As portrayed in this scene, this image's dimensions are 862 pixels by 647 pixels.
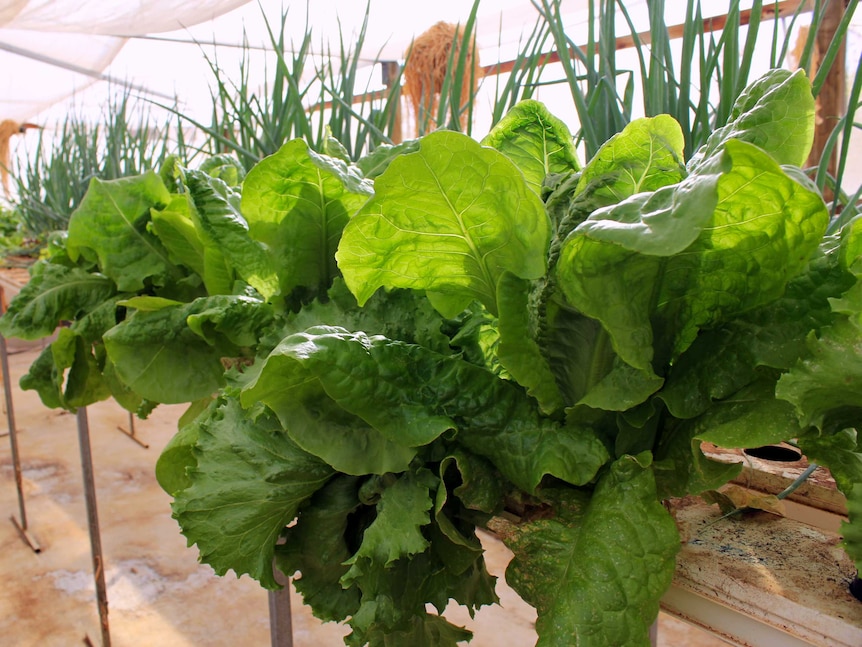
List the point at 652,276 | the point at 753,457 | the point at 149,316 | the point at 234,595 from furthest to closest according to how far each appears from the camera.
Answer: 1. the point at 234,595
2. the point at 149,316
3. the point at 753,457
4. the point at 652,276

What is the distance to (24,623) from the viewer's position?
1.65 m

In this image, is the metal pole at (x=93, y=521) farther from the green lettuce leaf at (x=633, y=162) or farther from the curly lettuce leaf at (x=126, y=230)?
the green lettuce leaf at (x=633, y=162)

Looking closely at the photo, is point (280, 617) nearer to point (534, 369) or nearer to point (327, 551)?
point (327, 551)

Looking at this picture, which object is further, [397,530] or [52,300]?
[52,300]

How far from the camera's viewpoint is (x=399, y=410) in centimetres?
36

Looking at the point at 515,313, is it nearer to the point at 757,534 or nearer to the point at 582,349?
the point at 582,349

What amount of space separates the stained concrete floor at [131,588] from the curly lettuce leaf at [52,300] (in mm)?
1049

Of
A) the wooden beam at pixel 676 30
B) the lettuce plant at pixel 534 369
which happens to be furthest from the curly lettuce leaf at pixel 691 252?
the wooden beam at pixel 676 30

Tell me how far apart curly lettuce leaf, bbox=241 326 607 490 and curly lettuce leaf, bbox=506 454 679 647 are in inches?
0.7

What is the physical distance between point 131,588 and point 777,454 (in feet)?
5.76

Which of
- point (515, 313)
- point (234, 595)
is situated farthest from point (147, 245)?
point (234, 595)

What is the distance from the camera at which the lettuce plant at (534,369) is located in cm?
29

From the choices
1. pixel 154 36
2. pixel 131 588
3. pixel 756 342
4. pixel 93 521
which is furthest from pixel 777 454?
pixel 154 36

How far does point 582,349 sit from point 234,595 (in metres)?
1.66
